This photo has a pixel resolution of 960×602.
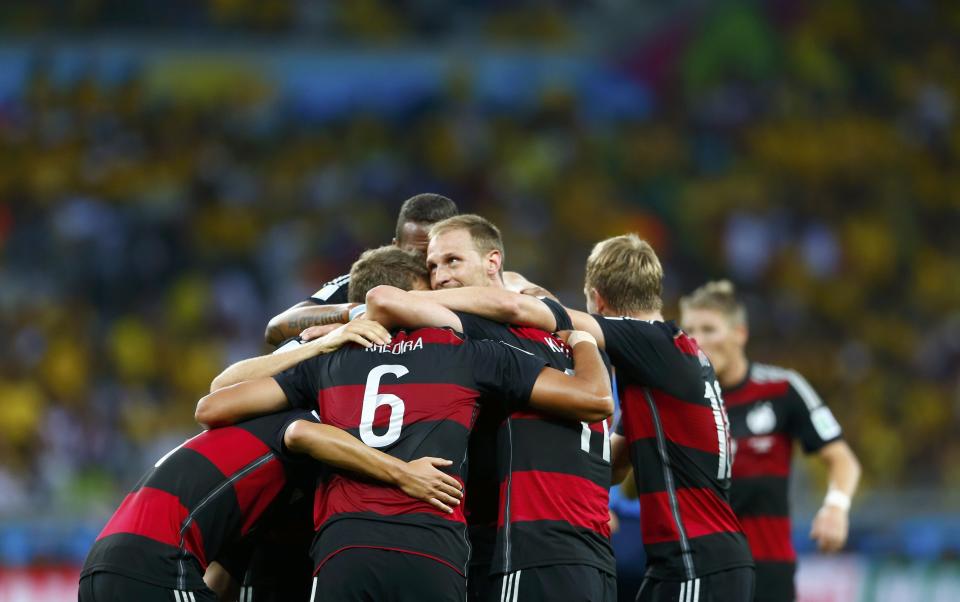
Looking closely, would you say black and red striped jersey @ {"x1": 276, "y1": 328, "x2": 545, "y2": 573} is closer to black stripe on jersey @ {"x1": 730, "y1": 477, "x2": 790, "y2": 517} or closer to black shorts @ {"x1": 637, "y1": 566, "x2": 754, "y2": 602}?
black shorts @ {"x1": 637, "y1": 566, "x2": 754, "y2": 602}

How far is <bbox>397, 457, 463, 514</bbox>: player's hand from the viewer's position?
12.4ft

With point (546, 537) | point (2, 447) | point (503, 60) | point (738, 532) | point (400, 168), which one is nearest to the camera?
point (546, 537)

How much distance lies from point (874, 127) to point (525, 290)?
11702mm

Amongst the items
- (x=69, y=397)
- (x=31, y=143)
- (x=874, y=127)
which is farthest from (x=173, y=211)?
(x=874, y=127)

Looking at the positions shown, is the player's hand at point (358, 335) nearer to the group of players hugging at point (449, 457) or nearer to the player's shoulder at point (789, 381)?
the group of players hugging at point (449, 457)

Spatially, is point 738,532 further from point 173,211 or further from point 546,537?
point 173,211

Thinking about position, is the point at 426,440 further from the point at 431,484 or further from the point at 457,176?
the point at 457,176

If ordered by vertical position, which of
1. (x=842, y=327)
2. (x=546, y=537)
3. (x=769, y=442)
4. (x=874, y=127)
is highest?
(x=874, y=127)

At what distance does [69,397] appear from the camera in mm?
11312

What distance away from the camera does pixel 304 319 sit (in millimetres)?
5008

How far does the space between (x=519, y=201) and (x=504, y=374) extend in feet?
33.7

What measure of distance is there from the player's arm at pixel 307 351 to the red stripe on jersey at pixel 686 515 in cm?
119

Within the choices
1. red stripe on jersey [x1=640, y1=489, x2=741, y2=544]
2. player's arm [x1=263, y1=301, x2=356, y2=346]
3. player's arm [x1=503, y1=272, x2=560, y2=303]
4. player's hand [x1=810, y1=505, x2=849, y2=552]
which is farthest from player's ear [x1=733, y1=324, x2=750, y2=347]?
player's arm [x1=263, y1=301, x2=356, y2=346]

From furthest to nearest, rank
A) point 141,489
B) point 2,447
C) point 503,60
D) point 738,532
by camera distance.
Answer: point 503,60 → point 2,447 → point 738,532 → point 141,489
